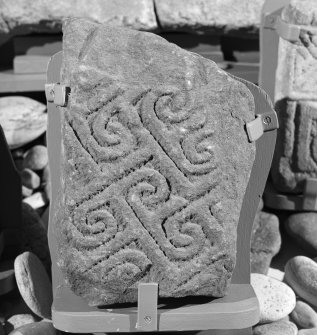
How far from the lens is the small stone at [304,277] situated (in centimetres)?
219

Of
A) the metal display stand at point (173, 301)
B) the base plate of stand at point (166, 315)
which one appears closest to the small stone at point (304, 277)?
the metal display stand at point (173, 301)

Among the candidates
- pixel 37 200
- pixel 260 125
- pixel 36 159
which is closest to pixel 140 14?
pixel 36 159

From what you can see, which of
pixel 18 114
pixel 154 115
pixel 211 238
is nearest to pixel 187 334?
pixel 211 238

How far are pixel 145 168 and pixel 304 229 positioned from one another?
1.13 m

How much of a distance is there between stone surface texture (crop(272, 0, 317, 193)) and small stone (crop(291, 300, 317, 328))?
0.52 m

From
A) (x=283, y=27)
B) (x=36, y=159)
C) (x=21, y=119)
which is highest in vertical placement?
(x=283, y=27)

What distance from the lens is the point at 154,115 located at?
1536 mm

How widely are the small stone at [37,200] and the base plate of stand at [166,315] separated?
103cm

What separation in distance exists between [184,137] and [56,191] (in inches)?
18.0

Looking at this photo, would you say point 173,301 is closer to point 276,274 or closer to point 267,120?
point 267,120

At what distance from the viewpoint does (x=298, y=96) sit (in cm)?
242

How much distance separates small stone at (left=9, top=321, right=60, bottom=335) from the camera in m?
1.92

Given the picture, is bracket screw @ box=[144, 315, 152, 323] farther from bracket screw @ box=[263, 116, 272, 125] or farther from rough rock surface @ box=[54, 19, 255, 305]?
bracket screw @ box=[263, 116, 272, 125]

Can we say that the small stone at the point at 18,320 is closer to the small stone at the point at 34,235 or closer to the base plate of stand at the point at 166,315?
the small stone at the point at 34,235
